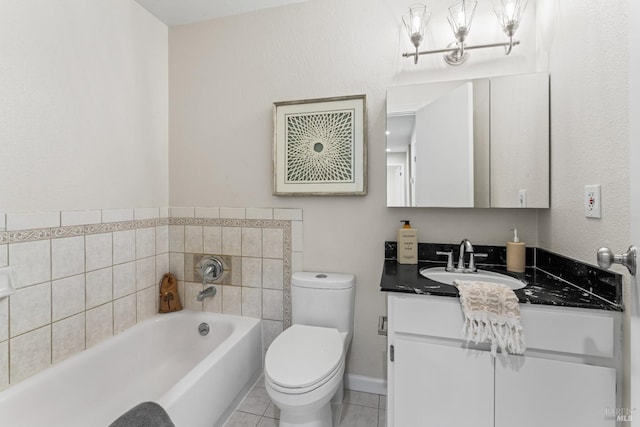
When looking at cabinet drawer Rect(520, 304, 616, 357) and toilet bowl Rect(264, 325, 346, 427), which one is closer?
cabinet drawer Rect(520, 304, 616, 357)

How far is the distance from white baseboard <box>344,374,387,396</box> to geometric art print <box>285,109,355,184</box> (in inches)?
47.2

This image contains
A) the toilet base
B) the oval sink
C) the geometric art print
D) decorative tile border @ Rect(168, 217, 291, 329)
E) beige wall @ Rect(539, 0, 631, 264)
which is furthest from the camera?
decorative tile border @ Rect(168, 217, 291, 329)

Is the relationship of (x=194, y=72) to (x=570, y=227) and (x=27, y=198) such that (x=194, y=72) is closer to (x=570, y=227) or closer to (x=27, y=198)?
(x=27, y=198)

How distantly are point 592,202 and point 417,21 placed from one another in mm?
1187

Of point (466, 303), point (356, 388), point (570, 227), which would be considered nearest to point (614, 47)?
point (570, 227)

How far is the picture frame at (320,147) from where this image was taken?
1.73 meters

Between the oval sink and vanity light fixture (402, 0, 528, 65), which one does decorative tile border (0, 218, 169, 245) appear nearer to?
the oval sink

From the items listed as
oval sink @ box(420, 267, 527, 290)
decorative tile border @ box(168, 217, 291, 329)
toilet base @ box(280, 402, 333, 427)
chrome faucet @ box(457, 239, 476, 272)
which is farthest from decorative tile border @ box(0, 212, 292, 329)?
chrome faucet @ box(457, 239, 476, 272)

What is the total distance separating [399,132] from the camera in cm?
164

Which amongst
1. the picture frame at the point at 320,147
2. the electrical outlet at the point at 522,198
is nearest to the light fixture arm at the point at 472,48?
the picture frame at the point at 320,147

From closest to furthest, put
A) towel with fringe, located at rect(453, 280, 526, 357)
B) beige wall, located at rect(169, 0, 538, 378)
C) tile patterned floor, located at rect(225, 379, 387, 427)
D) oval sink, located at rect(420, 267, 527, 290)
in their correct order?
towel with fringe, located at rect(453, 280, 526, 357), oval sink, located at rect(420, 267, 527, 290), tile patterned floor, located at rect(225, 379, 387, 427), beige wall, located at rect(169, 0, 538, 378)

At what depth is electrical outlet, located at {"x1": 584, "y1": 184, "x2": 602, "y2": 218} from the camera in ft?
3.39

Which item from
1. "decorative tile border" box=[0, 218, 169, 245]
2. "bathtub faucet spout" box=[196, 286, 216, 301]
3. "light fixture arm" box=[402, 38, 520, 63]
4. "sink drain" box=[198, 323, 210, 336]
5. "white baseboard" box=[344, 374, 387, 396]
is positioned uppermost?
"light fixture arm" box=[402, 38, 520, 63]

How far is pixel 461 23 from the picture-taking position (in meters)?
1.49
